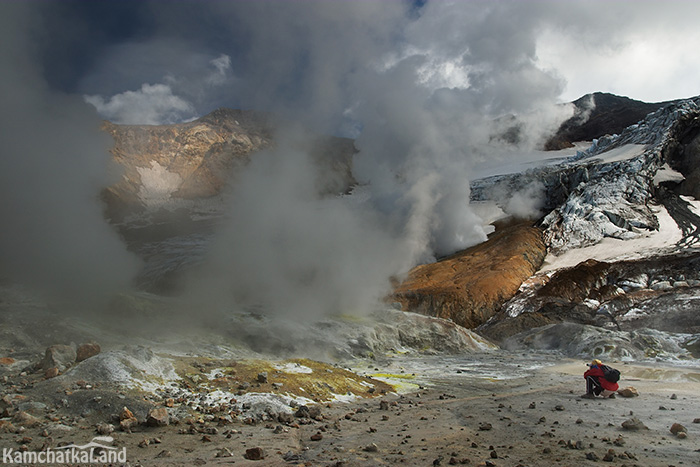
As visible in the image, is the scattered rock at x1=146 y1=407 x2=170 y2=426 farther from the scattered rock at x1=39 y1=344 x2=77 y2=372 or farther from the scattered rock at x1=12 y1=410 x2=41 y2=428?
the scattered rock at x1=39 y1=344 x2=77 y2=372

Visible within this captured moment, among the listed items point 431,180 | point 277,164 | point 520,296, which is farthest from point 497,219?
point 277,164

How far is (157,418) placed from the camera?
7.40 m

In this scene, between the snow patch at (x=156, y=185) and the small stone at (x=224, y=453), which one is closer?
the small stone at (x=224, y=453)

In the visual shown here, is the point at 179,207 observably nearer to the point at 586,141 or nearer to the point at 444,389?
the point at 444,389

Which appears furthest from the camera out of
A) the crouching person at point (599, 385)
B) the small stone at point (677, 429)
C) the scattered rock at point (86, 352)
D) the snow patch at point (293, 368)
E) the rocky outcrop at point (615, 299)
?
the rocky outcrop at point (615, 299)

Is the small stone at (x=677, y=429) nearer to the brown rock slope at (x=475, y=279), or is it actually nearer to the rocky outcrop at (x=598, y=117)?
the brown rock slope at (x=475, y=279)

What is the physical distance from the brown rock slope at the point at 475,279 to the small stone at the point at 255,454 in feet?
145

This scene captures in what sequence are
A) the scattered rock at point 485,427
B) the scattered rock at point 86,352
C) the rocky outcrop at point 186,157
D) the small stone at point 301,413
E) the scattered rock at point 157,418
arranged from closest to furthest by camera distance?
the scattered rock at point 157,418
the scattered rock at point 485,427
the small stone at point 301,413
the scattered rock at point 86,352
the rocky outcrop at point 186,157

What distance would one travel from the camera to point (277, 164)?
131 feet

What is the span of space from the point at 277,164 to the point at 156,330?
25.1 metres

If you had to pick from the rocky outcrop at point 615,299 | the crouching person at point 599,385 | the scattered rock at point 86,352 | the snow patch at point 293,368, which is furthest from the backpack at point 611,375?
the rocky outcrop at point 615,299

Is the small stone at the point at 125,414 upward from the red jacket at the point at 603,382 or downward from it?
upward

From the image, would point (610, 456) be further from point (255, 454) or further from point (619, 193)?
point (619, 193)

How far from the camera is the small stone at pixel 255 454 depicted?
627 cm
